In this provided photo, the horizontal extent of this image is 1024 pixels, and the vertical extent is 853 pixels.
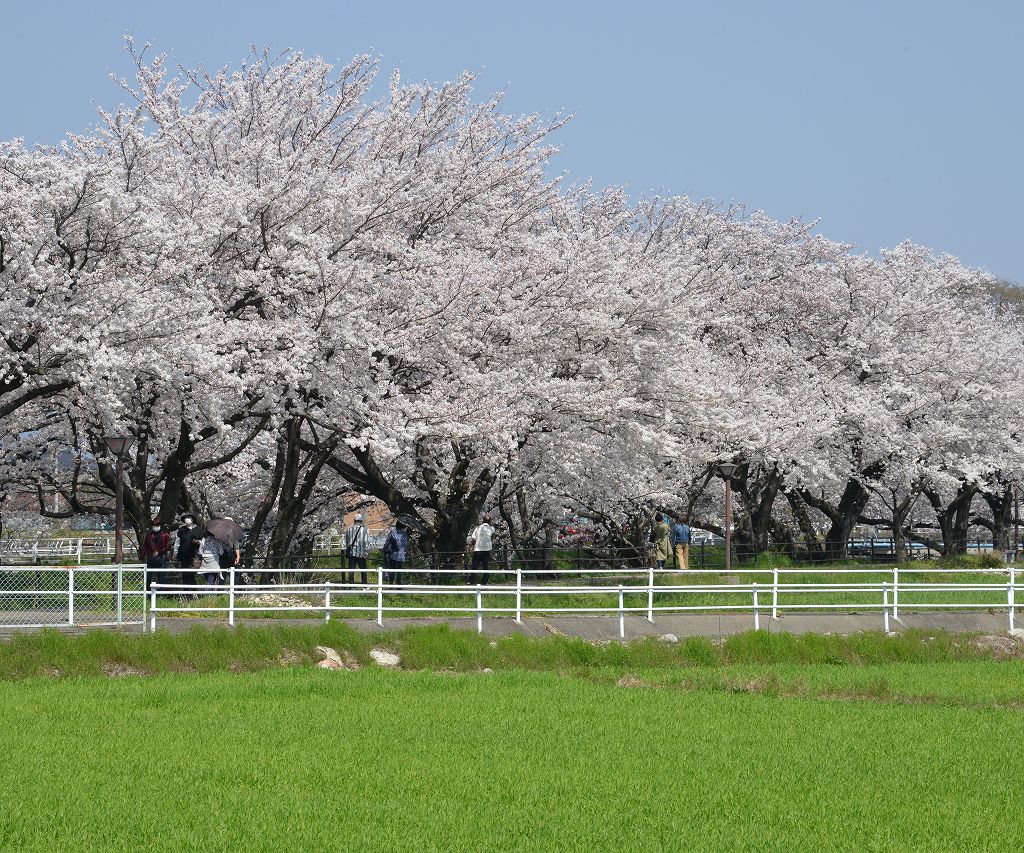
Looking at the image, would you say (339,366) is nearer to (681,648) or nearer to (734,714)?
(681,648)

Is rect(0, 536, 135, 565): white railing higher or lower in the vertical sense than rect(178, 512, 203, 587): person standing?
lower

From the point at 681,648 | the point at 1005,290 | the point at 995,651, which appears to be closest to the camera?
the point at 681,648

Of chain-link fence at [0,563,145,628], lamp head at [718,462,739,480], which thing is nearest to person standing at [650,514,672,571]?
lamp head at [718,462,739,480]

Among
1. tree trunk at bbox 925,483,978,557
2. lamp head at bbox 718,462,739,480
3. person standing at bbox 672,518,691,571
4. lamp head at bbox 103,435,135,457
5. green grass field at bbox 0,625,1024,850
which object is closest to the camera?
green grass field at bbox 0,625,1024,850

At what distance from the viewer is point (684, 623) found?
24.3 meters

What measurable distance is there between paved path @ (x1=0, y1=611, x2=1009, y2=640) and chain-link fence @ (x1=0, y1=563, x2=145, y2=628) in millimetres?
680

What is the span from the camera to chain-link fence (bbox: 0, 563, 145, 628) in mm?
19875

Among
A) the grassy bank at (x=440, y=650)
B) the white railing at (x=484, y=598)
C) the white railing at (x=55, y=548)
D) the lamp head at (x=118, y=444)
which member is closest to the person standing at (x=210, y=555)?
the white railing at (x=484, y=598)

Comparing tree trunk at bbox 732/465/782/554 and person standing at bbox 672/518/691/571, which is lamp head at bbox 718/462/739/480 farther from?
tree trunk at bbox 732/465/782/554

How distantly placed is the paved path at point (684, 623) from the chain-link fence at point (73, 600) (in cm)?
68

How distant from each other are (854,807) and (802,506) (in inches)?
1592

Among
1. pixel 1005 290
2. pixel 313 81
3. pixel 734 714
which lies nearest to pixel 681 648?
pixel 734 714

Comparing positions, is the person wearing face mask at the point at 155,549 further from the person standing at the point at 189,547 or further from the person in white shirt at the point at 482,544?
the person in white shirt at the point at 482,544

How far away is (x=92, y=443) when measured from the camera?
97.2ft
